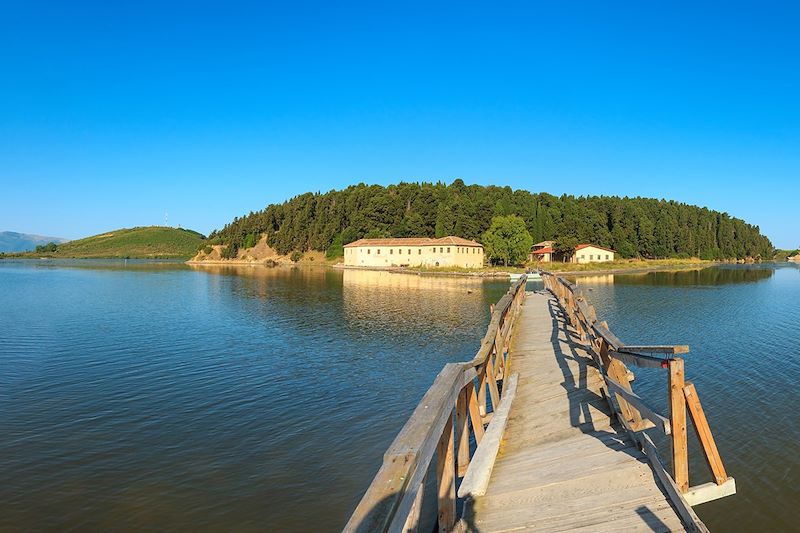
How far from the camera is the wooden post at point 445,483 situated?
509cm

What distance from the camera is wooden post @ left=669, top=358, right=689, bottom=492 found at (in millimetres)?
5566

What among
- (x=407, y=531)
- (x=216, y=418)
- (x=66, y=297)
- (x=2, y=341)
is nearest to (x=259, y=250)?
(x=66, y=297)

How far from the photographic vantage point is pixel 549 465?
268 inches

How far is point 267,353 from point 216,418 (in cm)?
864

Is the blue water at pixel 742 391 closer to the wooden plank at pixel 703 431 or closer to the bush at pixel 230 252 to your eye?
the wooden plank at pixel 703 431

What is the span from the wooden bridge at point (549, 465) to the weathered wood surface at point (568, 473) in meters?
0.02

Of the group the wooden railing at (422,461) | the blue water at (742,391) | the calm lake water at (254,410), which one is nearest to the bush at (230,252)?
the calm lake water at (254,410)

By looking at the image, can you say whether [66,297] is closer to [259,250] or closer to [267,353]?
[267,353]

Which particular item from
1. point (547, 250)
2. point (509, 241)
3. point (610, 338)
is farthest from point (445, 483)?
point (547, 250)

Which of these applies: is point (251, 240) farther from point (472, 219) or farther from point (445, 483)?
point (445, 483)

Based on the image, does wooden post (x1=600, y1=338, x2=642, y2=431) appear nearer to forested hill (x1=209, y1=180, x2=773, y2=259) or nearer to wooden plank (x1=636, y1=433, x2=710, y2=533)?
wooden plank (x1=636, y1=433, x2=710, y2=533)

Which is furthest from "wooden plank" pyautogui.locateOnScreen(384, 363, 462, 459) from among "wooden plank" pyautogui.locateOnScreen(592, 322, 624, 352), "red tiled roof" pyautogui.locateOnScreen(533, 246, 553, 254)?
"red tiled roof" pyautogui.locateOnScreen(533, 246, 553, 254)

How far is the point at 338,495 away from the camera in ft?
31.1

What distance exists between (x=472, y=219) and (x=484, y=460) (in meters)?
126
